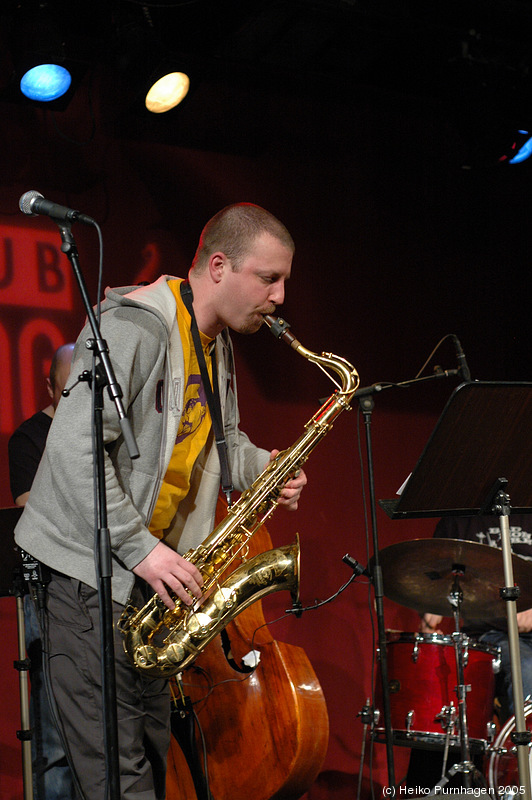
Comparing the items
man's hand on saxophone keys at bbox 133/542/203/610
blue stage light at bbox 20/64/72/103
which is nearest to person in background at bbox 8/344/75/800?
man's hand on saxophone keys at bbox 133/542/203/610

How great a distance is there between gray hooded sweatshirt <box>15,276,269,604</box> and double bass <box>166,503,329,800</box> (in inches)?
37.9

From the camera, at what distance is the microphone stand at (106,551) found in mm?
2336

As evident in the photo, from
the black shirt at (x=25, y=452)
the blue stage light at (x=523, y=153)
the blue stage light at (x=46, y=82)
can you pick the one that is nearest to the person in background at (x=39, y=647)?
the black shirt at (x=25, y=452)

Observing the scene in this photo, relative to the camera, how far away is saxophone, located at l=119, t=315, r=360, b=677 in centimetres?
295

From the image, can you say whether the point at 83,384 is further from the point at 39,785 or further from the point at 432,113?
the point at 432,113

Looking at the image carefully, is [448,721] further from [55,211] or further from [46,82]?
[46,82]

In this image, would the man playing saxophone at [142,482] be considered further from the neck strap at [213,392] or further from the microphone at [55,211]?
the microphone at [55,211]

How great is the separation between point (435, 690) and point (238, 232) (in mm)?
2376

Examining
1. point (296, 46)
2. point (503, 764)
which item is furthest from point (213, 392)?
point (296, 46)

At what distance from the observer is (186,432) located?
3.26 metres

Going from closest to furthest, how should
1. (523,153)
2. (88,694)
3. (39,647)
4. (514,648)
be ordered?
(88,694)
(514,648)
(39,647)
(523,153)

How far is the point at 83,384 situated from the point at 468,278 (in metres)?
4.19

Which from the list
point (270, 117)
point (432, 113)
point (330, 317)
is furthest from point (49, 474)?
point (432, 113)

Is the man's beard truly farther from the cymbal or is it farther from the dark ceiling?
the dark ceiling
